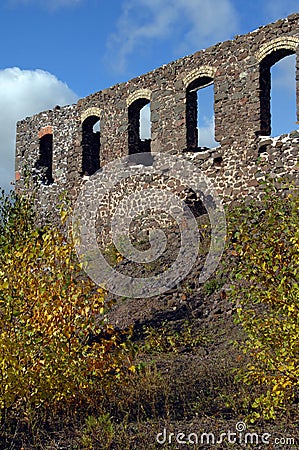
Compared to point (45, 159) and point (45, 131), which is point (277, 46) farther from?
point (45, 159)

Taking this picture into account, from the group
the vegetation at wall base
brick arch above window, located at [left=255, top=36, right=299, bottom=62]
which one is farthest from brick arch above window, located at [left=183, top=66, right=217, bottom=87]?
the vegetation at wall base

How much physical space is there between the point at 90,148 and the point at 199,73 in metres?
4.79

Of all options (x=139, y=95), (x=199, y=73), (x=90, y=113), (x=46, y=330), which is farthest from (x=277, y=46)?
(x=46, y=330)

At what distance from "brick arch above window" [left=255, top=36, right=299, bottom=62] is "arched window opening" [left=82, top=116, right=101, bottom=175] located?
19.7 feet

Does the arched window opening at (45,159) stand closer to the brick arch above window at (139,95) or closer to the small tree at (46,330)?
the brick arch above window at (139,95)

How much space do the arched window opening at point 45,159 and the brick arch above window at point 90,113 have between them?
195 cm

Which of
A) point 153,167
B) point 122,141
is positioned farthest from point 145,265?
point 122,141

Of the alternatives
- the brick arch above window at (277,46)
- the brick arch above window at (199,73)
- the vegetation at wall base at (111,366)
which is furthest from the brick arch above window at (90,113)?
the vegetation at wall base at (111,366)

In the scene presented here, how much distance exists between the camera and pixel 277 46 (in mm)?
12375

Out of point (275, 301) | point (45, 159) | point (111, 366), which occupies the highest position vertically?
point (45, 159)

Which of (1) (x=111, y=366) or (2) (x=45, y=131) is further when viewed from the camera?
(2) (x=45, y=131)

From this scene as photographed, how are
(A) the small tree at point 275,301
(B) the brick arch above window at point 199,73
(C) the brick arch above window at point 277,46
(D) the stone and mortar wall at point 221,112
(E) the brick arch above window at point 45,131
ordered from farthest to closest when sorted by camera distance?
(E) the brick arch above window at point 45,131 → (B) the brick arch above window at point 199,73 → (D) the stone and mortar wall at point 221,112 → (C) the brick arch above window at point 277,46 → (A) the small tree at point 275,301

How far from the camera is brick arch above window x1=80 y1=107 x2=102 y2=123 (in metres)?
16.7

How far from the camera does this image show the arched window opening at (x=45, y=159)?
60.6 ft
